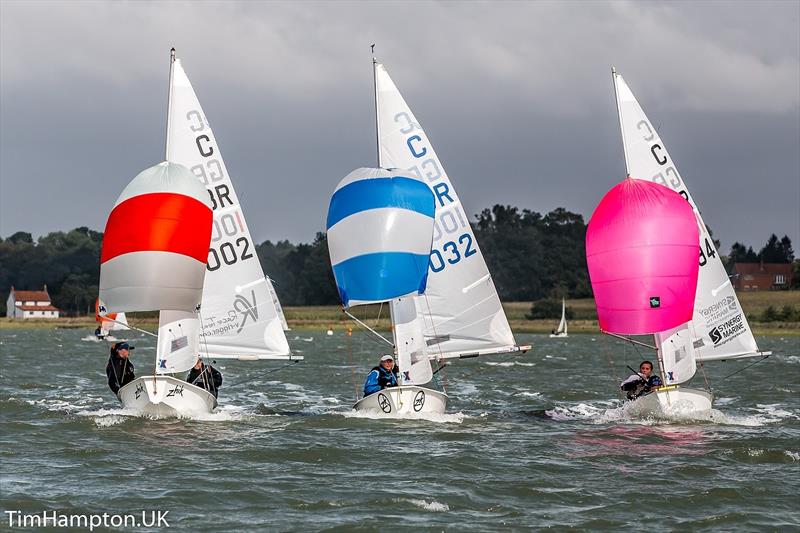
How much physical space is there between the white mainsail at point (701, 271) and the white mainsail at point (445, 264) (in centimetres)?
422

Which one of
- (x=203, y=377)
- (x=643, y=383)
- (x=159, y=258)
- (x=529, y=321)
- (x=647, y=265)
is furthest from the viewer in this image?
(x=529, y=321)

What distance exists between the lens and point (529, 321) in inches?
5084

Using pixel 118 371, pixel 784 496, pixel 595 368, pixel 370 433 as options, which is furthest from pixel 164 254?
pixel 595 368

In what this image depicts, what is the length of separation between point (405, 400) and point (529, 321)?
107488 mm

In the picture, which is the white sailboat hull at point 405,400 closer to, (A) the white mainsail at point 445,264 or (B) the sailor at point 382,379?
(B) the sailor at point 382,379

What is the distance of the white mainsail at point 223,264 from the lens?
24797 millimetres

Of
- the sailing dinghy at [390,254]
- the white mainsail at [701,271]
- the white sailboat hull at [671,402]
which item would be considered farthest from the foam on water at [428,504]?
the white mainsail at [701,271]

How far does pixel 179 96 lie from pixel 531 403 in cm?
1245

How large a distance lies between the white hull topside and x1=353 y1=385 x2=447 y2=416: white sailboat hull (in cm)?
348

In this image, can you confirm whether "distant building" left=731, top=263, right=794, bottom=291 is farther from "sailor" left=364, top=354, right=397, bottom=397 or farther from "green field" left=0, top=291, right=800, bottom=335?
"sailor" left=364, top=354, right=397, bottom=397

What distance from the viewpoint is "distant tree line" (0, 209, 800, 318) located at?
6471 inches

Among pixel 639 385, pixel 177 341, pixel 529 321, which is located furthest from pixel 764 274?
pixel 177 341

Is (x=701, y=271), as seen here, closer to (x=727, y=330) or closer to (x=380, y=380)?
(x=727, y=330)

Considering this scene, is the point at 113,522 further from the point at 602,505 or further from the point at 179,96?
the point at 179,96
